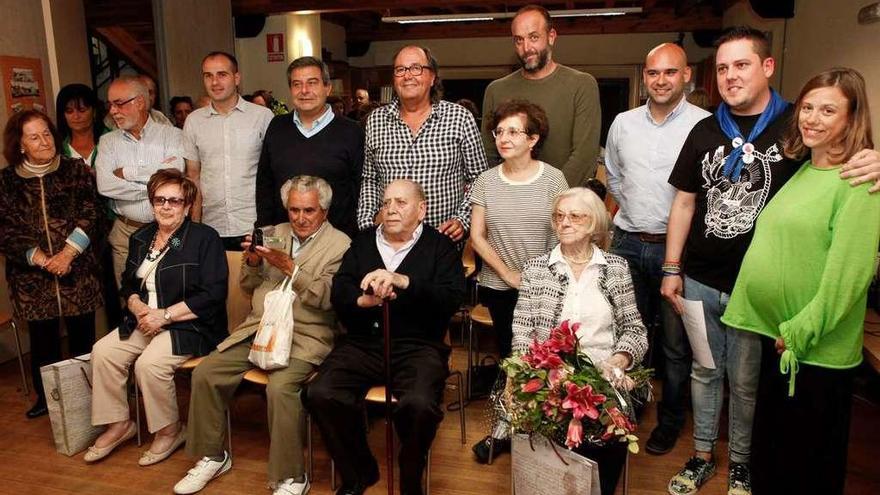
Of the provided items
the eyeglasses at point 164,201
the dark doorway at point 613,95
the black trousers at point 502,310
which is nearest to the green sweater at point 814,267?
the black trousers at point 502,310

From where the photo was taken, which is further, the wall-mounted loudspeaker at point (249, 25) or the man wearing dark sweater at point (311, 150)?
the wall-mounted loudspeaker at point (249, 25)

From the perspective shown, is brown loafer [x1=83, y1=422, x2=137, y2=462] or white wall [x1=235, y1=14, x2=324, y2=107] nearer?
brown loafer [x1=83, y1=422, x2=137, y2=462]

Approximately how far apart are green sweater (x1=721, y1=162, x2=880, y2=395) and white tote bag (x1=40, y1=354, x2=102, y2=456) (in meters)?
2.74

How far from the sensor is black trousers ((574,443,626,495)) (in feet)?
7.30

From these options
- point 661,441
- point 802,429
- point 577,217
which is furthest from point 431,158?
point 802,429

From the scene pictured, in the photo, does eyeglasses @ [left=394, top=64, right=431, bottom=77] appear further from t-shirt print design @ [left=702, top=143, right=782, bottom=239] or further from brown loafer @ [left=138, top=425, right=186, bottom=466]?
brown loafer @ [left=138, top=425, right=186, bottom=466]

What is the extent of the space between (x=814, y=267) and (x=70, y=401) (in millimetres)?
2984

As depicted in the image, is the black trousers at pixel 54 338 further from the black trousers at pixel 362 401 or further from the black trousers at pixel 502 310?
the black trousers at pixel 502 310

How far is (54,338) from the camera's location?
3.36 metres

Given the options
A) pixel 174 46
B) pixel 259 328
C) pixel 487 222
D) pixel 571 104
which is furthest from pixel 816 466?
pixel 174 46

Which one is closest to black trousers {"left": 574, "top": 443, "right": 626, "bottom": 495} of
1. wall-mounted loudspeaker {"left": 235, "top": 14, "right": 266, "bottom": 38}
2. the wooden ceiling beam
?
wall-mounted loudspeaker {"left": 235, "top": 14, "right": 266, "bottom": 38}

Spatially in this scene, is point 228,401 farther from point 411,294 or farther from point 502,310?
point 502,310

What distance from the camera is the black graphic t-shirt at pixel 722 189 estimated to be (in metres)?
2.21

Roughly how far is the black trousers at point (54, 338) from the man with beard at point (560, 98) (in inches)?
89.1
